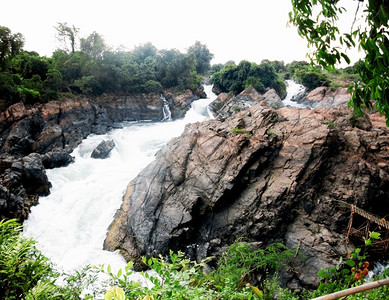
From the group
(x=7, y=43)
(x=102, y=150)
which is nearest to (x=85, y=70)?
(x=7, y=43)

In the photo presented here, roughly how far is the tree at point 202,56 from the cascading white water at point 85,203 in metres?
26.8

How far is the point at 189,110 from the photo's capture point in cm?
2691

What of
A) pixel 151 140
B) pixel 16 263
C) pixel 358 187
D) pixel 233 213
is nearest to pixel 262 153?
pixel 233 213

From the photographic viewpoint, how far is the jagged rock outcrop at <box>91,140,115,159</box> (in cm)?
1622

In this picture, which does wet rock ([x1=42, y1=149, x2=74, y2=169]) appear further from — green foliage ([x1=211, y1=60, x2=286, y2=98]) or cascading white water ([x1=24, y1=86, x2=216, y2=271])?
green foliage ([x1=211, y1=60, x2=286, y2=98])

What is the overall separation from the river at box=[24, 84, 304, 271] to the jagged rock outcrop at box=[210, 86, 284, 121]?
7404 millimetres

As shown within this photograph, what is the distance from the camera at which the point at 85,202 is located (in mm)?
11617

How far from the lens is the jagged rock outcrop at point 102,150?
16.2 metres

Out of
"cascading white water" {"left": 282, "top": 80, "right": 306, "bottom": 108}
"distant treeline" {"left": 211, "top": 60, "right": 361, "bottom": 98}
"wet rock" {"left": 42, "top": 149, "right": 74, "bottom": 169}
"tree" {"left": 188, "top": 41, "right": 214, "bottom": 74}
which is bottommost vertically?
"wet rock" {"left": 42, "top": 149, "right": 74, "bottom": 169}

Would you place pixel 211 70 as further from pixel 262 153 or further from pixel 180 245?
pixel 180 245

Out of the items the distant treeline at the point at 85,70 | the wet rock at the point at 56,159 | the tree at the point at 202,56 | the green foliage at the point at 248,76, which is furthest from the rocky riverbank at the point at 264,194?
the tree at the point at 202,56

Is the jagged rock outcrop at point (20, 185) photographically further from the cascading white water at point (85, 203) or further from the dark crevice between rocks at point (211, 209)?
the dark crevice between rocks at point (211, 209)

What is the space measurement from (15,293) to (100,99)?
23329 mm

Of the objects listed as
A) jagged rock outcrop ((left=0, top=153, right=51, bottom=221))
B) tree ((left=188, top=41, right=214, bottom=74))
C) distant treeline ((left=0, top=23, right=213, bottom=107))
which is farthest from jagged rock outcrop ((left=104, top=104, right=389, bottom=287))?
tree ((left=188, top=41, right=214, bottom=74))
